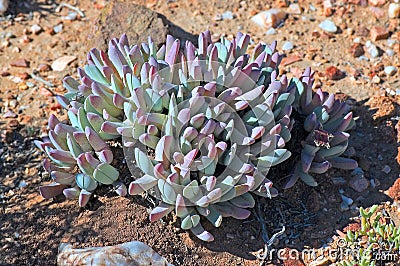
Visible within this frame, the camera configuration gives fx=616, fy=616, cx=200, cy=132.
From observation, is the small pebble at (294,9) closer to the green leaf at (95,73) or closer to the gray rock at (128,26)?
the gray rock at (128,26)

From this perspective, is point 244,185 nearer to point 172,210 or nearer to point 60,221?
point 172,210

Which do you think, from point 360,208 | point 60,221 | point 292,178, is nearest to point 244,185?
point 292,178

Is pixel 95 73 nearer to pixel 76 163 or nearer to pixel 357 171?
pixel 76 163

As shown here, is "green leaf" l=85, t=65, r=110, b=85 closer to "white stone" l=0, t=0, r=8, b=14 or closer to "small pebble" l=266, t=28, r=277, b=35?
"small pebble" l=266, t=28, r=277, b=35

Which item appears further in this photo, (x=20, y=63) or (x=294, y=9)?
(x=294, y=9)

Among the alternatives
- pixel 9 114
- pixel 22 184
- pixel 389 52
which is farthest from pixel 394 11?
pixel 22 184

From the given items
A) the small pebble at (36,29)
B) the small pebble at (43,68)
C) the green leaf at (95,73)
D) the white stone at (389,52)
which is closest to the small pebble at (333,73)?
the white stone at (389,52)

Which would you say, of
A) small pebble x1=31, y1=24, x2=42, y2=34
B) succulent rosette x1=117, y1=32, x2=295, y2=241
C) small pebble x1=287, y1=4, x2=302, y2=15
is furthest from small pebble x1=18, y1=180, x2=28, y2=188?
small pebble x1=287, y1=4, x2=302, y2=15
